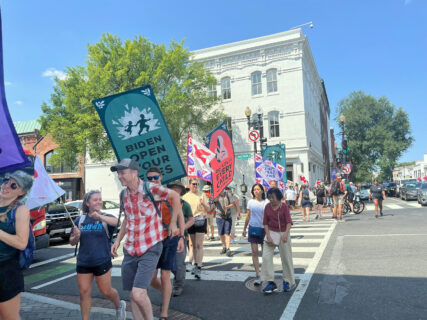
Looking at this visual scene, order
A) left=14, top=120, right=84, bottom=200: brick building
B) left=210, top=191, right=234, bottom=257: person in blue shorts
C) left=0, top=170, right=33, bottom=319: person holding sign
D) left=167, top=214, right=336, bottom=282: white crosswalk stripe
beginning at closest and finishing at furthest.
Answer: left=0, top=170, right=33, bottom=319: person holding sign → left=167, top=214, right=336, bottom=282: white crosswalk stripe → left=210, top=191, right=234, bottom=257: person in blue shorts → left=14, top=120, right=84, bottom=200: brick building

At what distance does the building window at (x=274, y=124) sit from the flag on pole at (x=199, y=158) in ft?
65.8

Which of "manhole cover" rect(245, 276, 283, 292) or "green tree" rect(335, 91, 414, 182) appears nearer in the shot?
"manhole cover" rect(245, 276, 283, 292)

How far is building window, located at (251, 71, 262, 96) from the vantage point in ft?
92.6

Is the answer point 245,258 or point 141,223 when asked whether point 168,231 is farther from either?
point 245,258

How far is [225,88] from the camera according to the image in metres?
29.3

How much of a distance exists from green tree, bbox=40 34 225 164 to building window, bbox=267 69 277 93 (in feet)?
19.6

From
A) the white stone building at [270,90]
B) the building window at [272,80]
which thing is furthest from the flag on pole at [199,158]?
the building window at [272,80]

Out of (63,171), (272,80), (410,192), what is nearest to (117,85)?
(272,80)

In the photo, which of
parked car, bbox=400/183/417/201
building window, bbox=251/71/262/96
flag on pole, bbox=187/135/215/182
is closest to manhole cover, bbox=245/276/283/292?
flag on pole, bbox=187/135/215/182

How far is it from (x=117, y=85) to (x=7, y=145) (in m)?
20.6

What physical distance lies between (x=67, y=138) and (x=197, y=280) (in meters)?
20.0

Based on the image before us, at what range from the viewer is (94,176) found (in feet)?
106

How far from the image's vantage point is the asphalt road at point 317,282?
4164 millimetres

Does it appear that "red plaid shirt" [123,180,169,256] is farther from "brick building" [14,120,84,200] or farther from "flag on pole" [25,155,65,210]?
"brick building" [14,120,84,200]
